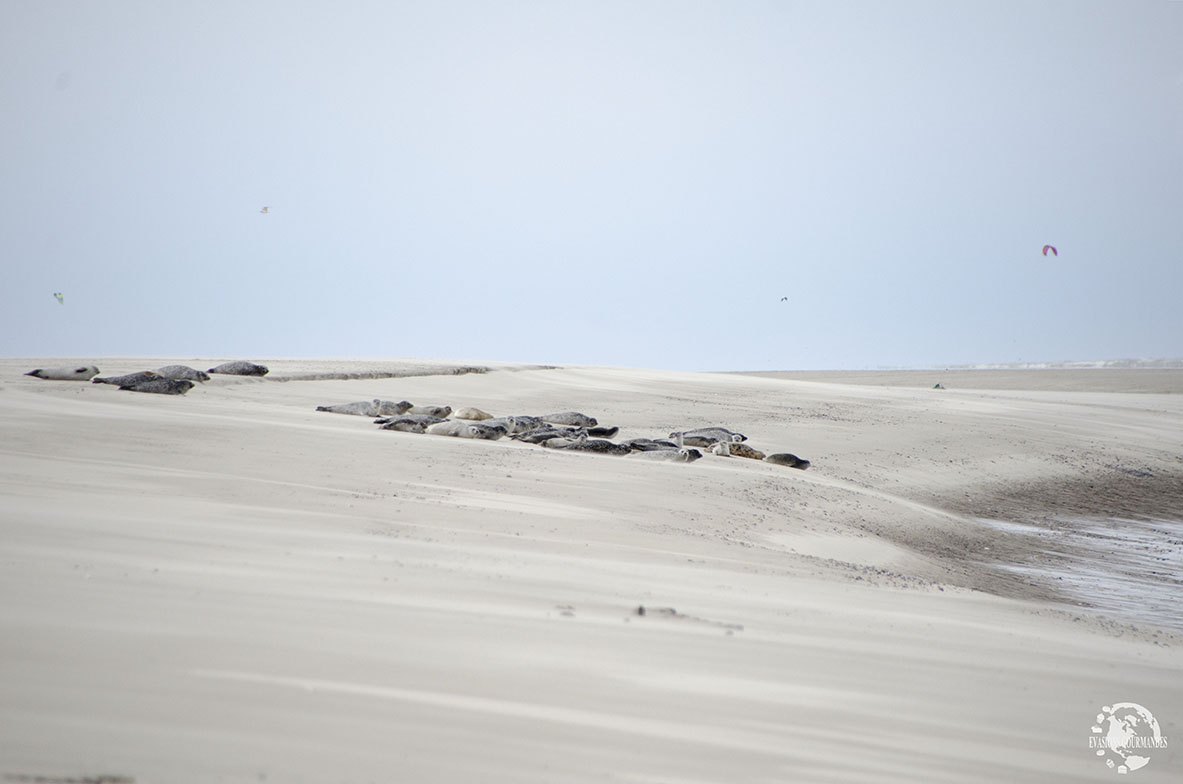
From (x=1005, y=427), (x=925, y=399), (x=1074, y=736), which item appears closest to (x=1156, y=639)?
(x=1074, y=736)

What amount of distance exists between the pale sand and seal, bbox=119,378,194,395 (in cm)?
251

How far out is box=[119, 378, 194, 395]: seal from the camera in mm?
10000

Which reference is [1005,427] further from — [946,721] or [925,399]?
[946,721]

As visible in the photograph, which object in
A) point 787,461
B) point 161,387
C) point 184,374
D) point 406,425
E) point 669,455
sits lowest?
point 787,461

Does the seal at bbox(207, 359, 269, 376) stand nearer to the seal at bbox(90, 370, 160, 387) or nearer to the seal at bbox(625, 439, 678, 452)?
the seal at bbox(90, 370, 160, 387)

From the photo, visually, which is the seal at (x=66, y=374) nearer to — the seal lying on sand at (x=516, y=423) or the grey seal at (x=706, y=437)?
the seal lying on sand at (x=516, y=423)

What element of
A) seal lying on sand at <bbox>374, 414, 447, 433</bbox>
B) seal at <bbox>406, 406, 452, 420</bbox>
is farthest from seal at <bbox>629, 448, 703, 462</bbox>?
seal at <bbox>406, 406, 452, 420</bbox>

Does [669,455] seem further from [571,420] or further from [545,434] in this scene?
[571,420]

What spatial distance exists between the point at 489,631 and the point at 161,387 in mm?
8653

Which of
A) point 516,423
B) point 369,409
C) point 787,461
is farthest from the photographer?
point 369,409

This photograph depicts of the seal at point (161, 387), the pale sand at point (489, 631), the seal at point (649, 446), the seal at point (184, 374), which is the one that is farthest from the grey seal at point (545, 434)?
the seal at point (184, 374)

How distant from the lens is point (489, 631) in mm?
2785

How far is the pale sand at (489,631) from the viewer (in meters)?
2.02

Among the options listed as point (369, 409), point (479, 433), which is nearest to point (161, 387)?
point (369, 409)
